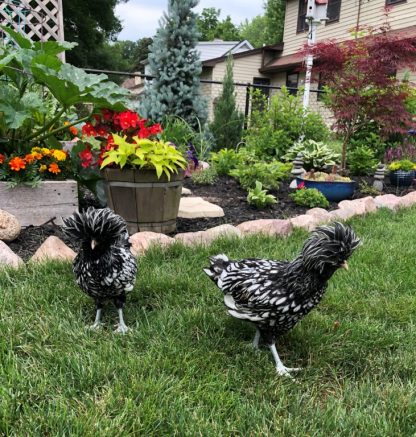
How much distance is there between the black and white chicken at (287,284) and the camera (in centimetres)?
179

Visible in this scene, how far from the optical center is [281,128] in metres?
7.56

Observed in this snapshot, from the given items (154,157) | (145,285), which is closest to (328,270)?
(145,285)

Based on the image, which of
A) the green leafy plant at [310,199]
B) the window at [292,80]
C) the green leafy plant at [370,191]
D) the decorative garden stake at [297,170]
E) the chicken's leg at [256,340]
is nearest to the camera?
the chicken's leg at [256,340]

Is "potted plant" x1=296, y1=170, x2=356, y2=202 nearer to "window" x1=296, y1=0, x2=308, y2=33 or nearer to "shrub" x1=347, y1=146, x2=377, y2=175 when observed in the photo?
"shrub" x1=347, y1=146, x2=377, y2=175

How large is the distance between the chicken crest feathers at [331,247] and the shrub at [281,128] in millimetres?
5533

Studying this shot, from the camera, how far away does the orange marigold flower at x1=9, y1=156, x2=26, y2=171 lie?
143 inches

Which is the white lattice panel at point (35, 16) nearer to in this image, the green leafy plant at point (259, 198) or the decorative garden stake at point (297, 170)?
the decorative garden stake at point (297, 170)

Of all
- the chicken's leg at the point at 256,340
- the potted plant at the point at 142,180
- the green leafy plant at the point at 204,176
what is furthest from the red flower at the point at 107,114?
the chicken's leg at the point at 256,340

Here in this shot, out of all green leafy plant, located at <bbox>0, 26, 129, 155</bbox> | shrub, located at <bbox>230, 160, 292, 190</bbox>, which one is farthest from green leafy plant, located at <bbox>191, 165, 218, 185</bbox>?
green leafy plant, located at <bbox>0, 26, 129, 155</bbox>

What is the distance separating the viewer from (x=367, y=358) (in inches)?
81.0

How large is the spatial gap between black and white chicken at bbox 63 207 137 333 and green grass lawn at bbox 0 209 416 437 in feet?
0.68

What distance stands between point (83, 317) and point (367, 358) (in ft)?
4.93

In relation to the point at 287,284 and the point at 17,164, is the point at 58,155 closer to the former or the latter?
the point at 17,164

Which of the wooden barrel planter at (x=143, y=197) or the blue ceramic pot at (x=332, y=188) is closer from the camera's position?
the wooden barrel planter at (x=143, y=197)
